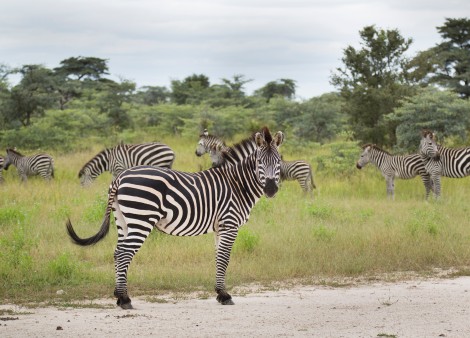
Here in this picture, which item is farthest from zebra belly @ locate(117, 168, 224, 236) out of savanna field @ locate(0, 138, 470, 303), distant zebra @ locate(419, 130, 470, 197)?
distant zebra @ locate(419, 130, 470, 197)

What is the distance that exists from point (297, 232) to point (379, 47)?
41.3 feet

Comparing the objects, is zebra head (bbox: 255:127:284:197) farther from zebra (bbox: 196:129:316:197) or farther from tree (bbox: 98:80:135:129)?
tree (bbox: 98:80:135:129)

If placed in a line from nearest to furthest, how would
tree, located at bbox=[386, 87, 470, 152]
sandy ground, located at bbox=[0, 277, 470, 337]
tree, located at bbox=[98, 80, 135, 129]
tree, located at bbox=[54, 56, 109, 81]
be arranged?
sandy ground, located at bbox=[0, 277, 470, 337] → tree, located at bbox=[386, 87, 470, 152] → tree, located at bbox=[98, 80, 135, 129] → tree, located at bbox=[54, 56, 109, 81]

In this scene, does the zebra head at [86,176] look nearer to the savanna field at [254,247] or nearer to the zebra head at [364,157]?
the savanna field at [254,247]

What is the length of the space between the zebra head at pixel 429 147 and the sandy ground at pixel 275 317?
8.86 meters

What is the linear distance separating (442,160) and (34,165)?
11.0m

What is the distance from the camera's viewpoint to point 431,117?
21.8m

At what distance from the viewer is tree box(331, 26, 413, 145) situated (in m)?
23.7

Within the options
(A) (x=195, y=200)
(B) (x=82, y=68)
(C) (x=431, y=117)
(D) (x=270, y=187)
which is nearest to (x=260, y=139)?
(D) (x=270, y=187)

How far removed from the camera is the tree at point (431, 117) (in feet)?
70.3

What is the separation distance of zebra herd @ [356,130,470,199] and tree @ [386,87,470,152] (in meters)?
2.92

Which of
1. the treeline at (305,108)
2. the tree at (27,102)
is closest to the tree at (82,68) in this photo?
the treeline at (305,108)

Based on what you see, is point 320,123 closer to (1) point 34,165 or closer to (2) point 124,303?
(1) point 34,165

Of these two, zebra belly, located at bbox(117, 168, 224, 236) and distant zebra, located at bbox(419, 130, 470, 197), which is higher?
distant zebra, located at bbox(419, 130, 470, 197)
